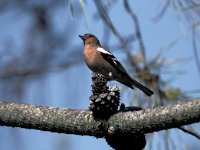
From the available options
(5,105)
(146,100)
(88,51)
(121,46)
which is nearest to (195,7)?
(121,46)

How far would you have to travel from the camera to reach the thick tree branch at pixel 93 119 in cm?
154

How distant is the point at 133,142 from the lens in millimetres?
1742

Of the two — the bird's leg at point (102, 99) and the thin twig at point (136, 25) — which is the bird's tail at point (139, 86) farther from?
the bird's leg at point (102, 99)

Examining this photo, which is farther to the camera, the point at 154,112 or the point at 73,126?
the point at 73,126

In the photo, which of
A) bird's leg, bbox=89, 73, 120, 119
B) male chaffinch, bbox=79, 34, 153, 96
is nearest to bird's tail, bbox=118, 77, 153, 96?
male chaffinch, bbox=79, 34, 153, 96

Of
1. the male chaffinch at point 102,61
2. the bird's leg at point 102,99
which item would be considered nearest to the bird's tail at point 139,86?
the male chaffinch at point 102,61

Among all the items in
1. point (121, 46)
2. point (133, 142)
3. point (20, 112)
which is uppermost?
point (121, 46)

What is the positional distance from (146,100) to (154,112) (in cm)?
98

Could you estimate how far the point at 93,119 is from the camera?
177 cm

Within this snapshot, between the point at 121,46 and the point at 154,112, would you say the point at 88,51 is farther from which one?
the point at 154,112

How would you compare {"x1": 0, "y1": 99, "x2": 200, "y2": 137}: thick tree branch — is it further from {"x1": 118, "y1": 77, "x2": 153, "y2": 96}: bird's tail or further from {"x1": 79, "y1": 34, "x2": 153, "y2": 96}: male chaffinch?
{"x1": 79, "y1": 34, "x2": 153, "y2": 96}: male chaffinch

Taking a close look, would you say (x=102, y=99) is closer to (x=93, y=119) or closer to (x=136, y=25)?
(x=93, y=119)

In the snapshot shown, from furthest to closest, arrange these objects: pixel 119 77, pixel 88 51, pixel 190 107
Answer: pixel 88 51, pixel 119 77, pixel 190 107

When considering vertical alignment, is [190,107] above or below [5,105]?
below
